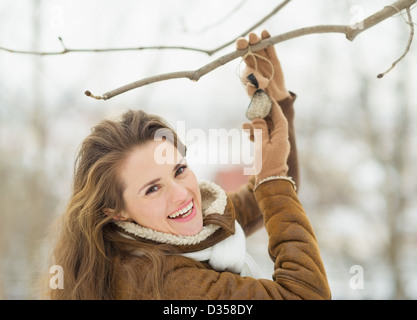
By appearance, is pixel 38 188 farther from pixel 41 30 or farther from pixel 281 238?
pixel 281 238

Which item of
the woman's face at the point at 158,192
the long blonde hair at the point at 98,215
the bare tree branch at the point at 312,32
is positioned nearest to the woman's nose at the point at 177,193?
the woman's face at the point at 158,192

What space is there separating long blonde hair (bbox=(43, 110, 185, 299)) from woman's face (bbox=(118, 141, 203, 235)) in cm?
3

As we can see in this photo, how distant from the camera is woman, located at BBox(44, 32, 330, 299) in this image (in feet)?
3.49

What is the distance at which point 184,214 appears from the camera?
1.16m

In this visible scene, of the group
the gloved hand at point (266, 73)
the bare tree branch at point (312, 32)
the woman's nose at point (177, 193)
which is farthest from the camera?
the gloved hand at point (266, 73)

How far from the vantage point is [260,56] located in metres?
1.22

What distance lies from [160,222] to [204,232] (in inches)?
5.0

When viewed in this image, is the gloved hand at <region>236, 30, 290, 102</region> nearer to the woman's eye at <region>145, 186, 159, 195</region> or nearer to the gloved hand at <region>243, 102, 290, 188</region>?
the gloved hand at <region>243, 102, 290, 188</region>

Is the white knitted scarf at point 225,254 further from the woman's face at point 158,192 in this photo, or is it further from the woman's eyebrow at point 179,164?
the woman's eyebrow at point 179,164

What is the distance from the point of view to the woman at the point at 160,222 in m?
1.06

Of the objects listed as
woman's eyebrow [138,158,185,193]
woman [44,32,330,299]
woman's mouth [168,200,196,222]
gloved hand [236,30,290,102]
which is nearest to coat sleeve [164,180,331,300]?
woman [44,32,330,299]

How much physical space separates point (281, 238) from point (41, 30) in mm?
3511

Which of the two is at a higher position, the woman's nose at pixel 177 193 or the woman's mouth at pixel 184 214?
the woman's nose at pixel 177 193

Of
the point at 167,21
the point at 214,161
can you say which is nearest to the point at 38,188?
the point at 167,21
